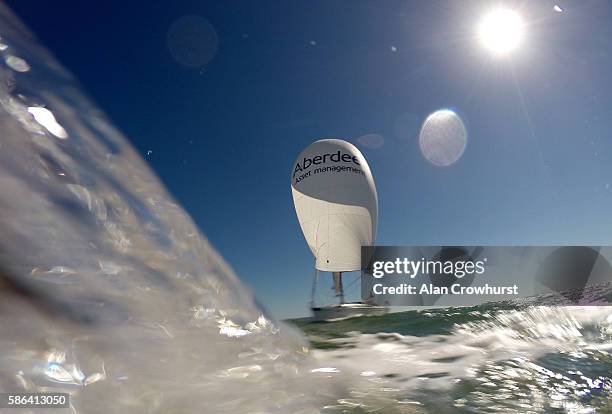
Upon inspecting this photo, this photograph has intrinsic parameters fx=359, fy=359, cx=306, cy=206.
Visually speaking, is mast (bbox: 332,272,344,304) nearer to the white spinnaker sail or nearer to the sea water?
the white spinnaker sail

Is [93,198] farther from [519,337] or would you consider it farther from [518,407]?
[519,337]

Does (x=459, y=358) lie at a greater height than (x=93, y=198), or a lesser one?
lesser

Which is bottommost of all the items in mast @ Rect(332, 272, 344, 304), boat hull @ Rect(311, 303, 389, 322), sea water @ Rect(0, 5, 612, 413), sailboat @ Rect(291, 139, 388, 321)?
sea water @ Rect(0, 5, 612, 413)

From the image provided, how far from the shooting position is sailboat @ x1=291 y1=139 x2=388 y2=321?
28719 mm

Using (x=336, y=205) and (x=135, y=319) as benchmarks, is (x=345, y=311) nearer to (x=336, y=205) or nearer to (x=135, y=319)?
(x=336, y=205)

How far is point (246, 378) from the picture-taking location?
3.03 meters

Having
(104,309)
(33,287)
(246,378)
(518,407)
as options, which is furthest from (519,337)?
(33,287)

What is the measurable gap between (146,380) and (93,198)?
1.41m

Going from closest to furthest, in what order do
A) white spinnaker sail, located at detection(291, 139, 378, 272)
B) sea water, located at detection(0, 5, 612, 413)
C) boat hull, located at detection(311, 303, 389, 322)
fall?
sea water, located at detection(0, 5, 612, 413) → boat hull, located at detection(311, 303, 389, 322) → white spinnaker sail, located at detection(291, 139, 378, 272)

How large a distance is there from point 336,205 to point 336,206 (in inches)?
3.4

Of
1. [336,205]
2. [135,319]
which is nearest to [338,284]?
Result: [336,205]

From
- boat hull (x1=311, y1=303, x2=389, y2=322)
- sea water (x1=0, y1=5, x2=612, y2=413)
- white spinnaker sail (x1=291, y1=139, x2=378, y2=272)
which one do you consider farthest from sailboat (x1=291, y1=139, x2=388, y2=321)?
sea water (x1=0, y1=5, x2=612, y2=413)

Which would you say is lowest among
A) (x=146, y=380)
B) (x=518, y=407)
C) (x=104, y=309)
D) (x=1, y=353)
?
(x=518, y=407)

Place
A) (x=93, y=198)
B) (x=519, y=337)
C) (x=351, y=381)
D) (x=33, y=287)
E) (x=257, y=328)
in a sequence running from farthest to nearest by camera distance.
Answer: (x=519, y=337) < (x=257, y=328) < (x=351, y=381) < (x=93, y=198) < (x=33, y=287)
